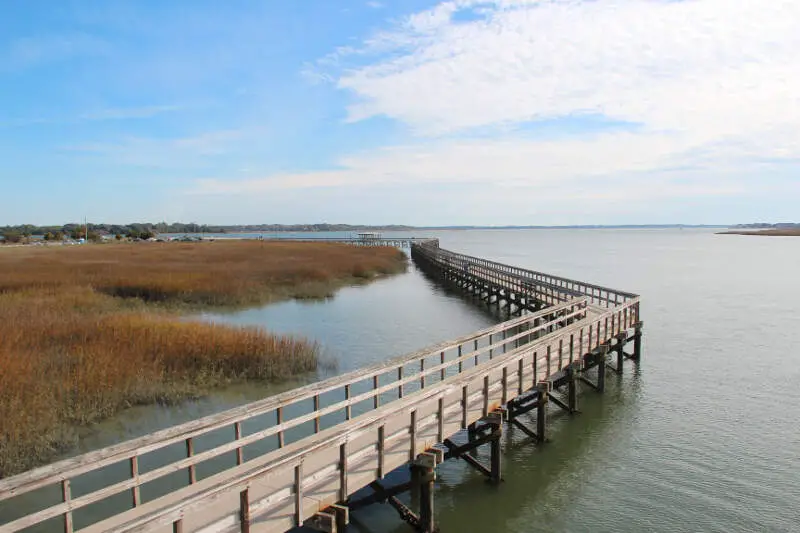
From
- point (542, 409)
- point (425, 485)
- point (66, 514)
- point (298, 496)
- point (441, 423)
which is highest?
point (66, 514)

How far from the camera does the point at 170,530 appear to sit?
21.3 ft

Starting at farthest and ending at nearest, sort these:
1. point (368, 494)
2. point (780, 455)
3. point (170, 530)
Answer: point (780, 455) → point (368, 494) → point (170, 530)

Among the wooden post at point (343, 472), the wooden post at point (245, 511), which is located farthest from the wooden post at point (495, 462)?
the wooden post at point (245, 511)

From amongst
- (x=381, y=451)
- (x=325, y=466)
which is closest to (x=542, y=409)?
(x=381, y=451)

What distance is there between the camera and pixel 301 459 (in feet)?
23.5

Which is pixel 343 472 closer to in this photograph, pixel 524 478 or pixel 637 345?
pixel 524 478

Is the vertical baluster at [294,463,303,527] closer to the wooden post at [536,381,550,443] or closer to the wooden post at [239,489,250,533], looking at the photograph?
the wooden post at [239,489,250,533]

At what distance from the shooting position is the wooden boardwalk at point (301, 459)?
6.44 meters

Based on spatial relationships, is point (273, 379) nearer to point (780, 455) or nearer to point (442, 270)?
point (780, 455)

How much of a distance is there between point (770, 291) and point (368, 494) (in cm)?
4231

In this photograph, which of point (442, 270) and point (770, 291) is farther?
point (442, 270)

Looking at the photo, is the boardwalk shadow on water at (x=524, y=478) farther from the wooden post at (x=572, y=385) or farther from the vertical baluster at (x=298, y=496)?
the vertical baluster at (x=298, y=496)

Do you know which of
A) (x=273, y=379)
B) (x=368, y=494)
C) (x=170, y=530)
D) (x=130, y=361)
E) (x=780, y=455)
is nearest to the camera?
(x=170, y=530)

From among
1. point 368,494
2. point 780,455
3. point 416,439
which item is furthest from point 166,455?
point 780,455
